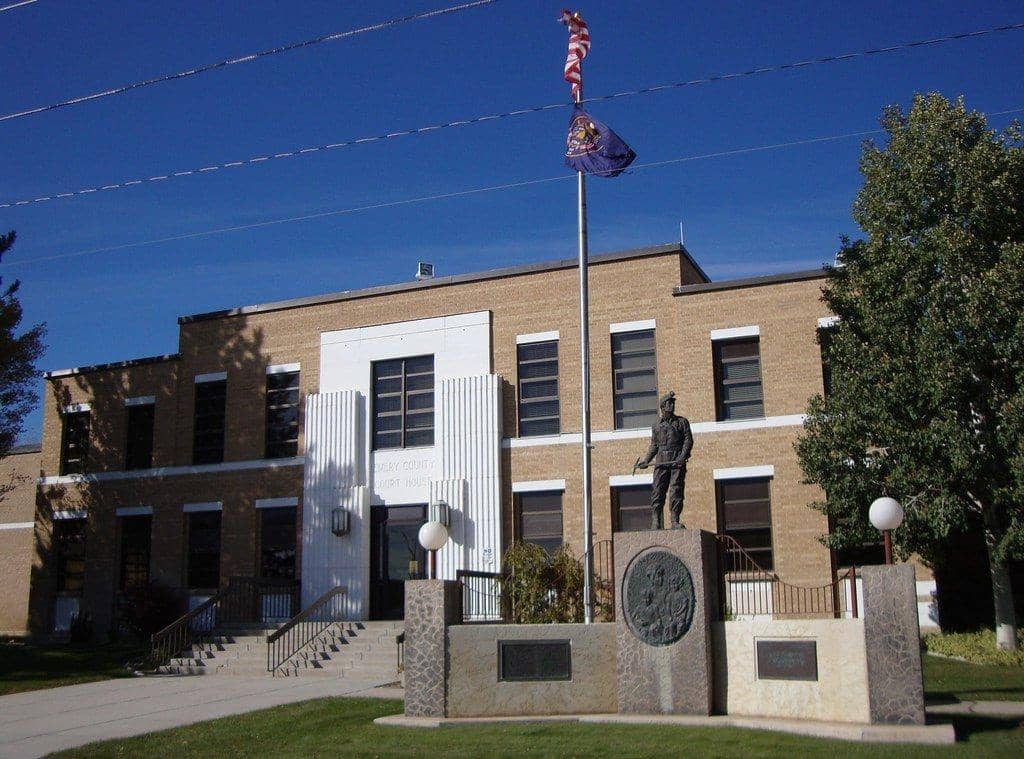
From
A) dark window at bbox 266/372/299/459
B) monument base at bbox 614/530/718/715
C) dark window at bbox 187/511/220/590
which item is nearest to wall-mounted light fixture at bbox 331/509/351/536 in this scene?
dark window at bbox 266/372/299/459

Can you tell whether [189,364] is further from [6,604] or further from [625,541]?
[625,541]

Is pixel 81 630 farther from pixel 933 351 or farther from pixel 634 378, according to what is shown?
pixel 933 351

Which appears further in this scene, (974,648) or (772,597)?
(772,597)

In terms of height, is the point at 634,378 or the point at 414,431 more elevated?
the point at 634,378

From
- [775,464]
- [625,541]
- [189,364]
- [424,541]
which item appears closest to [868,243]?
[775,464]

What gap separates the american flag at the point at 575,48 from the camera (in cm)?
2078

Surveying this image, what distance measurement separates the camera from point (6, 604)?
3347 centimetres

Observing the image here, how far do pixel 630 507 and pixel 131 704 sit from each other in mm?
11375

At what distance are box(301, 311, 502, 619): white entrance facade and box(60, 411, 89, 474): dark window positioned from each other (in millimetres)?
8202

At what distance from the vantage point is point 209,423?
2917 centimetres

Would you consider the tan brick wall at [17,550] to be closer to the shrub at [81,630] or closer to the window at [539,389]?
the shrub at [81,630]

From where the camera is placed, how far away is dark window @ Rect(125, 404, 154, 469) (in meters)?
30.0

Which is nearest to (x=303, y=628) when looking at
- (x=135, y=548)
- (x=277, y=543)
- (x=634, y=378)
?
(x=277, y=543)

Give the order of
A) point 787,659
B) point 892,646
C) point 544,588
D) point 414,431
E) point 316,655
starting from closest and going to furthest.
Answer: point 892,646 < point 787,659 < point 544,588 < point 316,655 < point 414,431
